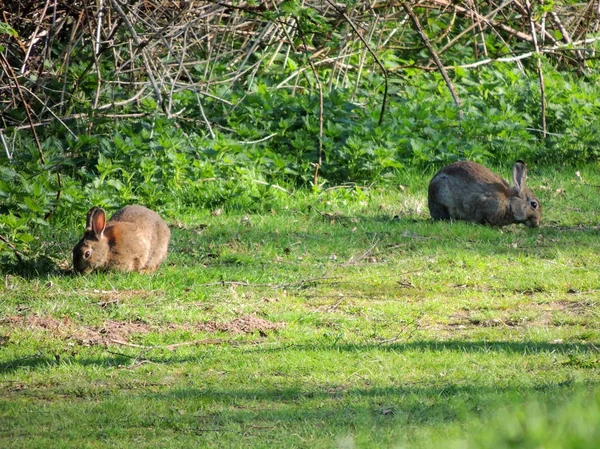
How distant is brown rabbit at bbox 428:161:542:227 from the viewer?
36.6 ft

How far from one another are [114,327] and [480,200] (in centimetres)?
528

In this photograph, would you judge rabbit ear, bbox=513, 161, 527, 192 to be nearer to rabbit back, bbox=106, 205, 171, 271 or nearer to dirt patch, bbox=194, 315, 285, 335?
rabbit back, bbox=106, 205, 171, 271

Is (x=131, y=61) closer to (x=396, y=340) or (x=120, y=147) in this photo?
(x=120, y=147)

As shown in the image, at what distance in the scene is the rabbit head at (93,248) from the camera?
8.78m

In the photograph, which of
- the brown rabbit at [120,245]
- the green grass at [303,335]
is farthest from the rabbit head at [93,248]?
the green grass at [303,335]

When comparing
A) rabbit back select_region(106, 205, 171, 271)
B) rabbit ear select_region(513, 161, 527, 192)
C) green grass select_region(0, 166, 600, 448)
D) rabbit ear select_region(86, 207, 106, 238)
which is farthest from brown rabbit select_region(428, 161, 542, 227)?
rabbit ear select_region(86, 207, 106, 238)

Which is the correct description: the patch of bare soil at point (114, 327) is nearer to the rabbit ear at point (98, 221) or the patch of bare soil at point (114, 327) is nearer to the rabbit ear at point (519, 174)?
the rabbit ear at point (98, 221)

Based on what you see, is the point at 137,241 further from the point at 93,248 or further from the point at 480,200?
the point at 480,200

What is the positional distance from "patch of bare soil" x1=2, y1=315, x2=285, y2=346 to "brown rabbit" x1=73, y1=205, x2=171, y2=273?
4.11ft

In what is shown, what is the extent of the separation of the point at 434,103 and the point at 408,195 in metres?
2.48

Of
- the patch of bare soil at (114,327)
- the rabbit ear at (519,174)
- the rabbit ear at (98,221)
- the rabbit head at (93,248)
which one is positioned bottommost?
the patch of bare soil at (114,327)

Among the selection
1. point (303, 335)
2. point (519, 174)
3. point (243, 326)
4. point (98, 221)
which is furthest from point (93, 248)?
point (519, 174)

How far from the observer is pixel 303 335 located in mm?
7301

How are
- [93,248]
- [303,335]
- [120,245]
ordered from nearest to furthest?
[303,335]
[93,248]
[120,245]
